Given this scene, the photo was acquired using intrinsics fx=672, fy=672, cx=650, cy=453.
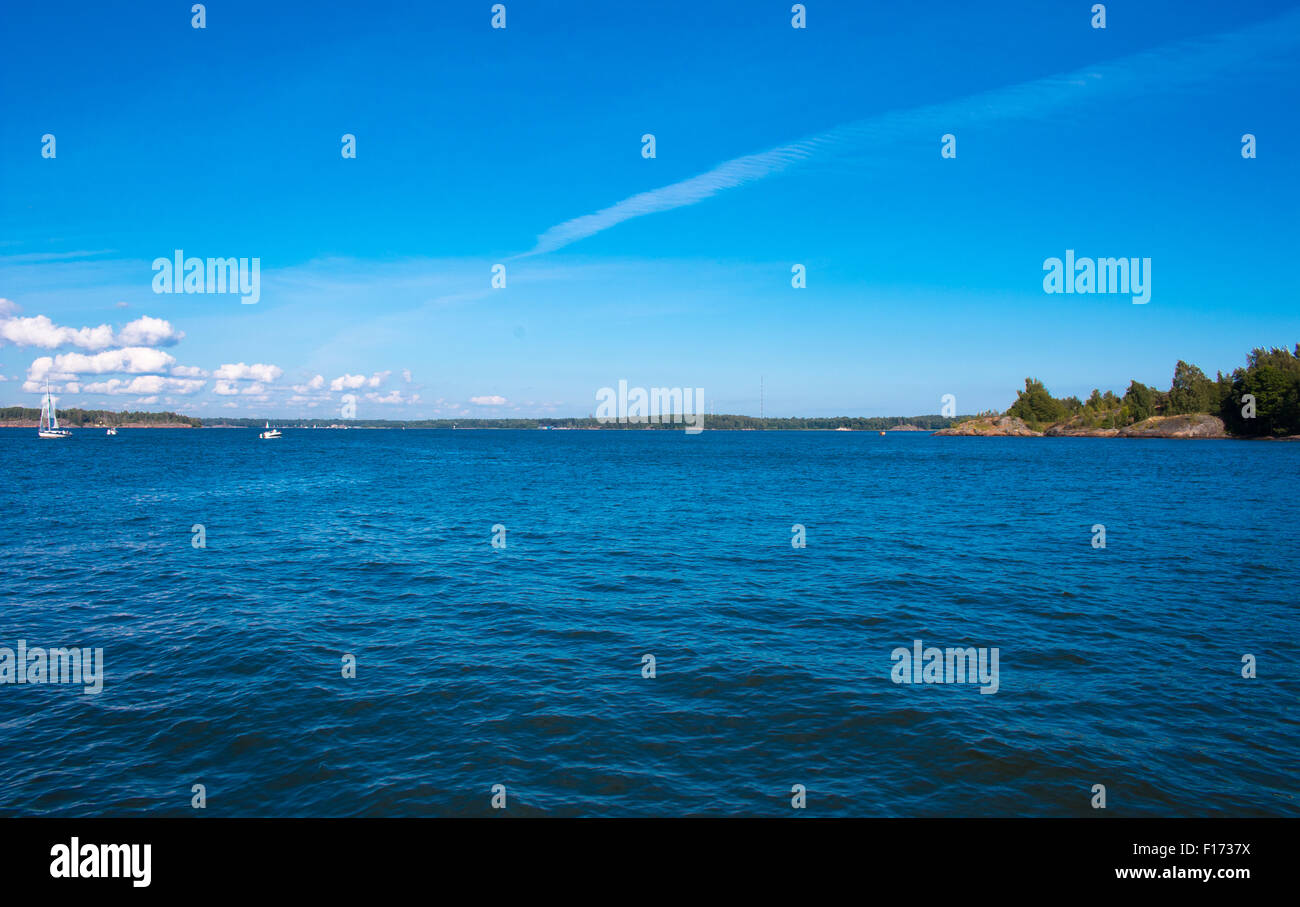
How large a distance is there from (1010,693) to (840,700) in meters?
4.79

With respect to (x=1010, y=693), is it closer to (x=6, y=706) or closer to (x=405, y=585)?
(x=405, y=585)

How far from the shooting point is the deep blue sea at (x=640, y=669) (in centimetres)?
1317

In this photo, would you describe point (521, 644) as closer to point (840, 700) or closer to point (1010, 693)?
point (840, 700)

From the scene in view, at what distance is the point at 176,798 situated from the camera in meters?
12.6

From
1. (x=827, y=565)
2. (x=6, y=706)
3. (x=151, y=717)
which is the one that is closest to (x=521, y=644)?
(x=151, y=717)

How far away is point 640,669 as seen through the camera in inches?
757

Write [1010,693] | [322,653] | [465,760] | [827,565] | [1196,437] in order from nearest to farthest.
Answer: [465,760] < [1010,693] < [322,653] < [827,565] < [1196,437]

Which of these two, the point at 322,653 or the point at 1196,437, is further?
the point at 1196,437

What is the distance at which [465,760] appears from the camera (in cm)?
1405

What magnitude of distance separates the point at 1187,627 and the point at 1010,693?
10.7 metres

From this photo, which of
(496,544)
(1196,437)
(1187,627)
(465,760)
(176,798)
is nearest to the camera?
(176,798)

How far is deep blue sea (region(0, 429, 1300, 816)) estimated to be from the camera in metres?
13.2
